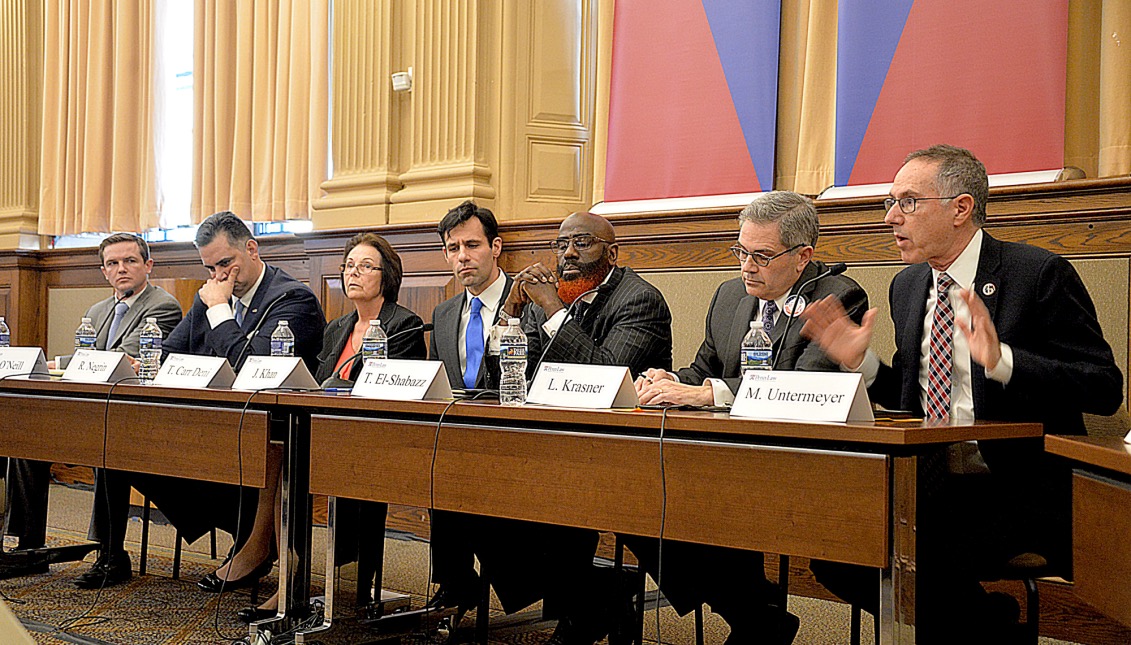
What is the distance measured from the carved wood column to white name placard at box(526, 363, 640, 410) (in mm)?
5458

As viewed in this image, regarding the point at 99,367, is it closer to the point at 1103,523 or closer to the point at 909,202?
the point at 909,202

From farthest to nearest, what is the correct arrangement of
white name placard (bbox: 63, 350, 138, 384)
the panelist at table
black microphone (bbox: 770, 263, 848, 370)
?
the panelist at table → white name placard (bbox: 63, 350, 138, 384) → black microphone (bbox: 770, 263, 848, 370)

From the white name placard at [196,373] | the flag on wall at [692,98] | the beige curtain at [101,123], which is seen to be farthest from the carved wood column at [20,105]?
the white name placard at [196,373]

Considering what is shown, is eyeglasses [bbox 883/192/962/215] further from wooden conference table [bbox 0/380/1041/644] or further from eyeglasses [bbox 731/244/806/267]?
wooden conference table [bbox 0/380/1041/644]

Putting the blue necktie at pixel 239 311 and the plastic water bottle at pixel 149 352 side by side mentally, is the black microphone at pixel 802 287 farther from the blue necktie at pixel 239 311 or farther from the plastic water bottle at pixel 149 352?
the blue necktie at pixel 239 311

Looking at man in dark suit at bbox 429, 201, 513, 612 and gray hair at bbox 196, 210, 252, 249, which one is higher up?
gray hair at bbox 196, 210, 252, 249

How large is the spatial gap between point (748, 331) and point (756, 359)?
31cm

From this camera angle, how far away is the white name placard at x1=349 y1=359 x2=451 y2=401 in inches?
103

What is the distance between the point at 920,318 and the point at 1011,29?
1.57m

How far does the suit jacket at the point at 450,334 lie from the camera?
3453mm

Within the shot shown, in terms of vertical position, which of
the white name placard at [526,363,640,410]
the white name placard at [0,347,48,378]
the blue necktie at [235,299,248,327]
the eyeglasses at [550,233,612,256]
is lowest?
the white name placard at [0,347,48,378]

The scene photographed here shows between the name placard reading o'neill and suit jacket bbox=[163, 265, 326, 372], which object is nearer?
the name placard reading o'neill

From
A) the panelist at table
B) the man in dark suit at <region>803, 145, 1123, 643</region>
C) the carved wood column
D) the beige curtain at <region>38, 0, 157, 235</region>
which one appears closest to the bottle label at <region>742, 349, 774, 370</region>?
the man in dark suit at <region>803, 145, 1123, 643</region>

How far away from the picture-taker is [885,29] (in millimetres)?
3945
